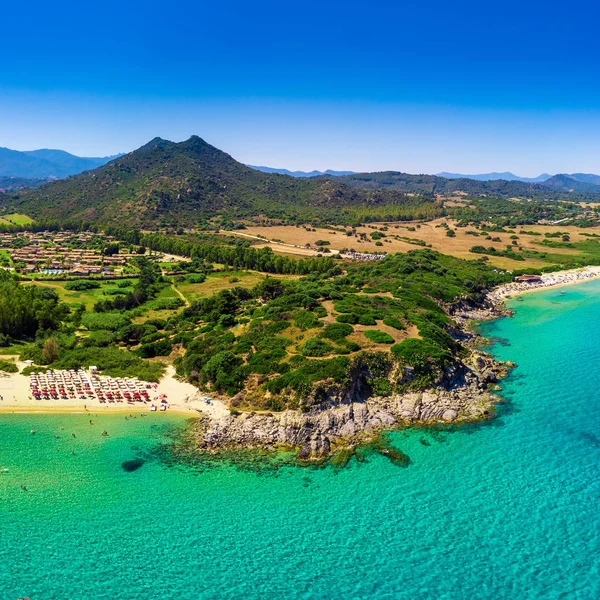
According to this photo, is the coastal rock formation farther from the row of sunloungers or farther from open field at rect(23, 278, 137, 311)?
open field at rect(23, 278, 137, 311)

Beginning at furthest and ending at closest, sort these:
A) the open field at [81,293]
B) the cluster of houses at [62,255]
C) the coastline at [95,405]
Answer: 1. the cluster of houses at [62,255]
2. the open field at [81,293]
3. the coastline at [95,405]

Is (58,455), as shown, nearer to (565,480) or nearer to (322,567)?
(322,567)

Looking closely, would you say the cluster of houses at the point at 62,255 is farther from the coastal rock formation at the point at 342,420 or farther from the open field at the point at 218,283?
the coastal rock formation at the point at 342,420

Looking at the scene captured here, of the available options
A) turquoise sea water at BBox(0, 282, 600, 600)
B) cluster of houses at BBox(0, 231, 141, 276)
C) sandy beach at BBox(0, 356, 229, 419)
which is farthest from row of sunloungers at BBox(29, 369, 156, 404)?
cluster of houses at BBox(0, 231, 141, 276)

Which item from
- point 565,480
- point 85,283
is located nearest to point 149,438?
point 565,480

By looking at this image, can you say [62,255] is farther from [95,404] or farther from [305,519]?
[305,519]

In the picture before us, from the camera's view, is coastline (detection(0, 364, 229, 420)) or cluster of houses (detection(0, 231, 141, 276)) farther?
cluster of houses (detection(0, 231, 141, 276))

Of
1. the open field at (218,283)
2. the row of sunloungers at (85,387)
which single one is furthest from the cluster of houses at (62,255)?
the row of sunloungers at (85,387)
